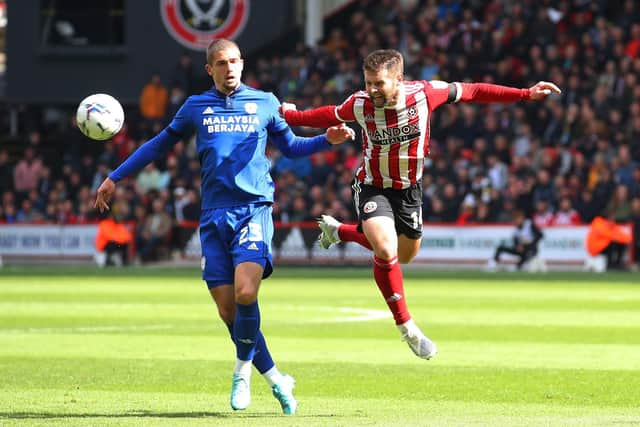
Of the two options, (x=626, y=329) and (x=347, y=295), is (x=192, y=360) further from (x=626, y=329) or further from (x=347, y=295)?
(x=347, y=295)

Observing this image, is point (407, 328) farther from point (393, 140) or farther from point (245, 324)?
point (393, 140)

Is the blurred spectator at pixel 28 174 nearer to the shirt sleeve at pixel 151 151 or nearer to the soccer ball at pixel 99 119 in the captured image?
the soccer ball at pixel 99 119

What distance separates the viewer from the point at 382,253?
386 inches

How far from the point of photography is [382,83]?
30.7 feet

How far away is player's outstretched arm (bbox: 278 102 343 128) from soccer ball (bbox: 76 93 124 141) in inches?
47.7

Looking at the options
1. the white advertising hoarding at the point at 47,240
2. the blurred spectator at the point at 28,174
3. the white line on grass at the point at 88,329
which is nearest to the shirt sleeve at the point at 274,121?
the white line on grass at the point at 88,329

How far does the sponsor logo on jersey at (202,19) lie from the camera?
34531 mm

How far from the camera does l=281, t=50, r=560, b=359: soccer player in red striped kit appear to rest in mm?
9414

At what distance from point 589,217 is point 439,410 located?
717 inches

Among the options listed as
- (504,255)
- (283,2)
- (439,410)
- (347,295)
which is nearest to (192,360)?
(439,410)

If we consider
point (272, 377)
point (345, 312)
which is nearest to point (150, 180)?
point (345, 312)

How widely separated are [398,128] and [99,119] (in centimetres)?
216

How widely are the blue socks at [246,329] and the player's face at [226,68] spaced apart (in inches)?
57.8

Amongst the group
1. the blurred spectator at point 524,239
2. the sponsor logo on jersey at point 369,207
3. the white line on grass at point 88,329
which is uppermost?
the sponsor logo on jersey at point 369,207
